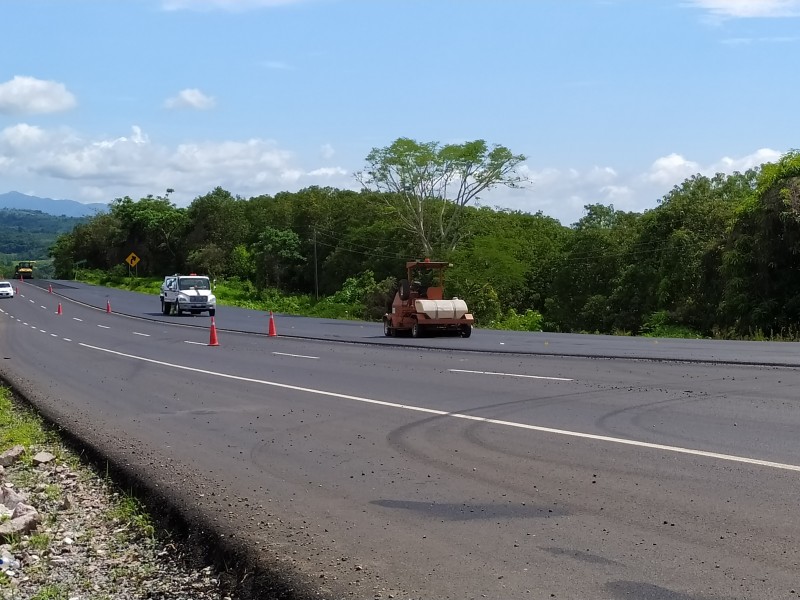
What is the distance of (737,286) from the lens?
116 feet

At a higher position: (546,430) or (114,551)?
(546,430)

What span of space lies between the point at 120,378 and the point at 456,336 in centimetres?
1411

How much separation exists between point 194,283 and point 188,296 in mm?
1906

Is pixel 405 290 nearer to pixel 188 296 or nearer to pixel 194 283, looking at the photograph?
pixel 188 296

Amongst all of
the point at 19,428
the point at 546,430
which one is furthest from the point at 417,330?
the point at 546,430

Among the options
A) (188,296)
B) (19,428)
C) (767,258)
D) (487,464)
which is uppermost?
(767,258)

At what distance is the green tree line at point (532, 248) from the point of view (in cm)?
3481

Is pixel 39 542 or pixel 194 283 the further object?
pixel 194 283

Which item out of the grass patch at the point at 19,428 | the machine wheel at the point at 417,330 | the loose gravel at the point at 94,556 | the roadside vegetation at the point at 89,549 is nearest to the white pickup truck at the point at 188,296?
the machine wheel at the point at 417,330

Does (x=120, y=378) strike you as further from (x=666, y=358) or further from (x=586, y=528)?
(x=586, y=528)

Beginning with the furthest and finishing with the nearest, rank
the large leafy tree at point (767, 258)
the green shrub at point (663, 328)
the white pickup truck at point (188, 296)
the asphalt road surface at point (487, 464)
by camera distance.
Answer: the white pickup truck at point (188, 296) → the green shrub at point (663, 328) → the large leafy tree at point (767, 258) → the asphalt road surface at point (487, 464)

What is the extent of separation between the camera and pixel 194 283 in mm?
55344

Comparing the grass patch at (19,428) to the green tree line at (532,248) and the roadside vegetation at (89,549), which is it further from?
the green tree line at (532,248)

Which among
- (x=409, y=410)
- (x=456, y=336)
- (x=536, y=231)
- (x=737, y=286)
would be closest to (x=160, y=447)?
(x=409, y=410)
